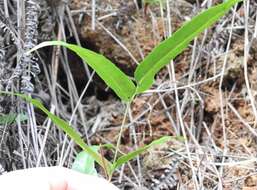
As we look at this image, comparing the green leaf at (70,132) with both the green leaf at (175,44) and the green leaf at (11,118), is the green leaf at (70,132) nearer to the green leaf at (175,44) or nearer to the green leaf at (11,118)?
the green leaf at (175,44)

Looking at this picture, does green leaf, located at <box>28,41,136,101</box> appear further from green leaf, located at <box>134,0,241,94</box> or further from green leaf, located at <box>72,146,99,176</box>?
green leaf, located at <box>72,146,99,176</box>

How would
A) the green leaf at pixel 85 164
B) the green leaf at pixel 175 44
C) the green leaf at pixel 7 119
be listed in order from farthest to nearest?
the green leaf at pixel 7 119, the green leaf at pixel 85 164, the green leaf at pixel 175 44

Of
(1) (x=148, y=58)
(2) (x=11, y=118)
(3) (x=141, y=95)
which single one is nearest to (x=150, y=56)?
(1) (x=148, y=58)

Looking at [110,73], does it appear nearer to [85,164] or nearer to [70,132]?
[70,132]

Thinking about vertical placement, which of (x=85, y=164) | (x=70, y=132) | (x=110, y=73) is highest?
(x=110, y=73)

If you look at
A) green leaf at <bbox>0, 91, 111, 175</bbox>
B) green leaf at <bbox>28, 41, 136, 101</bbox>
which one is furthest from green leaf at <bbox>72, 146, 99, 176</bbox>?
green leaf at <bbox>28, 41, 136, 101</bbox>

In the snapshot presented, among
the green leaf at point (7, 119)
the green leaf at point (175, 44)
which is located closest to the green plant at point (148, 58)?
the green leaf at point (175, 44)
